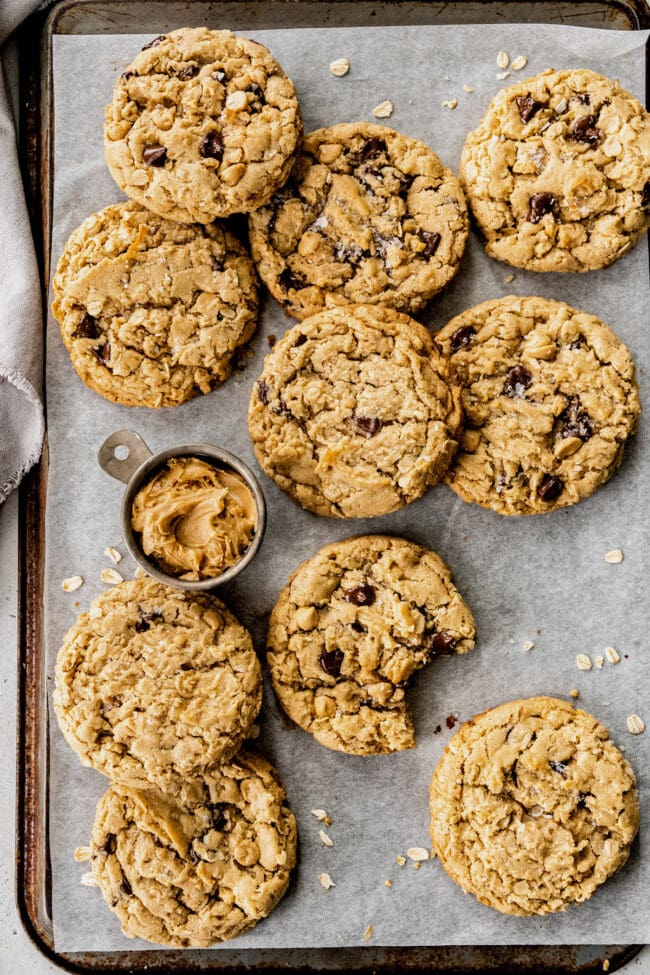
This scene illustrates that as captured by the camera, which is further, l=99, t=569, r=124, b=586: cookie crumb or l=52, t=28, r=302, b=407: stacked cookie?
l=99, t=569, r=124, b=586: cookie crumb

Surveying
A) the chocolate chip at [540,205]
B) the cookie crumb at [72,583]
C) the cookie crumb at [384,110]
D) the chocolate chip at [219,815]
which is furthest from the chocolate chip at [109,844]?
the cookie crumb at [384,110]

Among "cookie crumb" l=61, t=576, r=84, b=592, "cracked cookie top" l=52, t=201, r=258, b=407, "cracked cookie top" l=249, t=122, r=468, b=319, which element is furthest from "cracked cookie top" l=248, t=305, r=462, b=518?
"cookie crumb" l=61, t=576, r=84, b=592

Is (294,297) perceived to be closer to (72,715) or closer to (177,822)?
(72,715)

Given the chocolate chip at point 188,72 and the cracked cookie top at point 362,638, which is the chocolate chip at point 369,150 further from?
the cracked cookie top at point 362,638

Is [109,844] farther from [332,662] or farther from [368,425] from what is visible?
[368,425]

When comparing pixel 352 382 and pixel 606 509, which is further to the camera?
pixel 606 509

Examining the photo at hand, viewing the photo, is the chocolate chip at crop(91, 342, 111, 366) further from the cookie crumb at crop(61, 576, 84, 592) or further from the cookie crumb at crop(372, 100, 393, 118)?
the cookie crumb at crop(372, 100, 393, 118)

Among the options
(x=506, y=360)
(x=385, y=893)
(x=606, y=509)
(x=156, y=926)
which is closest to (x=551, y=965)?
(x=385, y=893)
